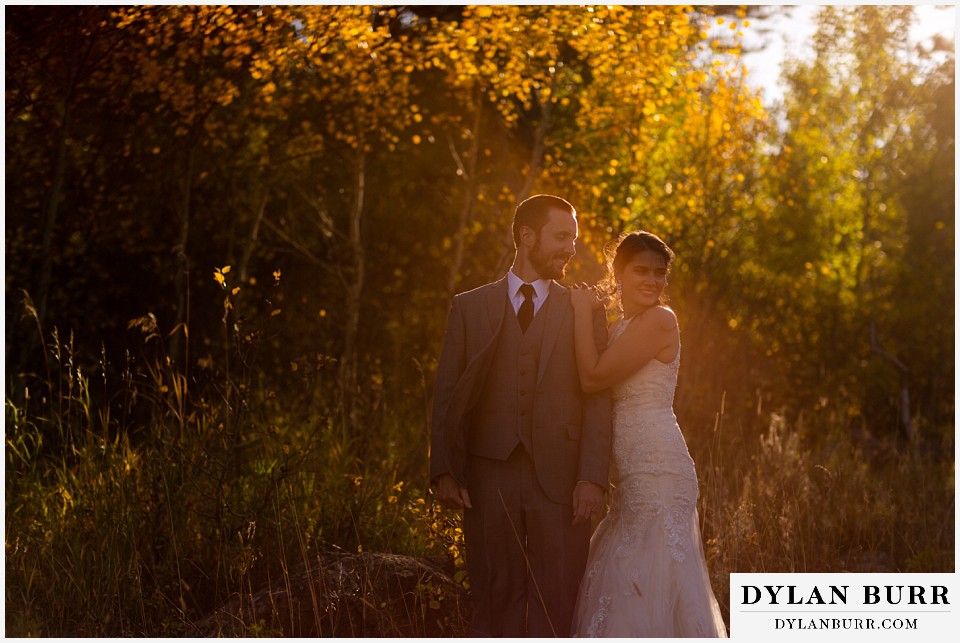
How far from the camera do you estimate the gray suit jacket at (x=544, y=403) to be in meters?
4.39

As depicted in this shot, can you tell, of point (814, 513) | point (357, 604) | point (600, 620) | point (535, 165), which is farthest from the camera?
point (535, 165)

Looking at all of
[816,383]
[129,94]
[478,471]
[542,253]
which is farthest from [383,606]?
[816,383]

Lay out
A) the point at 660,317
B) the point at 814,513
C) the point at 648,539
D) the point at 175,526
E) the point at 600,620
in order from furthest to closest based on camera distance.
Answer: the point at 814,513 → the point at 175,526 → the point at 660,317 → the point at 648,539 → the point at 600,620

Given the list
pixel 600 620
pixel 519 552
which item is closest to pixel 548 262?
pixel 519 552

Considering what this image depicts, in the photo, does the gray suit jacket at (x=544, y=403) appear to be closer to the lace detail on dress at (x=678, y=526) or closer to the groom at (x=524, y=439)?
the groom at (x=524, y=439)

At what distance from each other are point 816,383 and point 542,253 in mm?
13064

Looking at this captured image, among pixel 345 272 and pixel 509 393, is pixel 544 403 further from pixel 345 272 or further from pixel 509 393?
pixel 345 272

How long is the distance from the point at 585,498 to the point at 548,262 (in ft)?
3.24

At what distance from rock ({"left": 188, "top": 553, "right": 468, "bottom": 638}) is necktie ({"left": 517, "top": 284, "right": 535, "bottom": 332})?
1528mm

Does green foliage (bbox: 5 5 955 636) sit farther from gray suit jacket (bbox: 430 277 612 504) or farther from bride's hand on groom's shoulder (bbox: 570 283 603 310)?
bride's hand on groom's shoulder (bbox: 570 283 603 310)

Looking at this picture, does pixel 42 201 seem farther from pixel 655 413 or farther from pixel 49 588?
pixel 655 413

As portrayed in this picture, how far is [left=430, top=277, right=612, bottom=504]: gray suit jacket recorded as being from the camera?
14.4 ft

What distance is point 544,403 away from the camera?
441 cm

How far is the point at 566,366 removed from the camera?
4.44m
